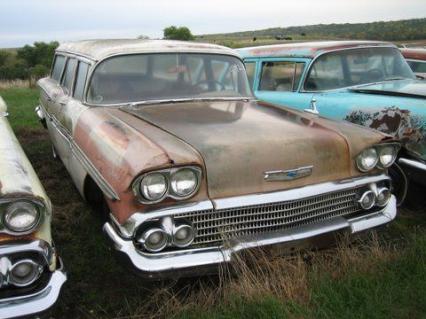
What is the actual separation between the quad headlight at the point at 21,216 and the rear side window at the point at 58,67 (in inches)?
132

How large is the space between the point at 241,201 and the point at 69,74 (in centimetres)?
280

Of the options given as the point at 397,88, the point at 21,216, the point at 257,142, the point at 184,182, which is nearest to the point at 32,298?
the point at 21,216

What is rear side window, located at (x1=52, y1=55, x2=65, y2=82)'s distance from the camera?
17.7 feet

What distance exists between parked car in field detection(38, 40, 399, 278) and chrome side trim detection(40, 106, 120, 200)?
0.5 inches

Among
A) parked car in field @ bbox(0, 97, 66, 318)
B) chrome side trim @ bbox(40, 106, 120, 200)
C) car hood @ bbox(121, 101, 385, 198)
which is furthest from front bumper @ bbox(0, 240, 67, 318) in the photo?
car hood @ bbox(121, 101, 385, 198)

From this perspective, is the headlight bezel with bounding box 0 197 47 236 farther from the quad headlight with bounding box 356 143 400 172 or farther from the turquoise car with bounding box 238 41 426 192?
the turquoise car with bounding box 238 41 426 192

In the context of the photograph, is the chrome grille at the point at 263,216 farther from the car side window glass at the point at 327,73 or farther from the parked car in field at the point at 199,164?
the car side window glass at the point at 327,73

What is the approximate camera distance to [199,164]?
2.61m

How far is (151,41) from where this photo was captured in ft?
14.6

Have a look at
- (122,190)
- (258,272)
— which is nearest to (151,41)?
(122,190)

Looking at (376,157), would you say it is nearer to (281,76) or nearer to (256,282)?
(256,282)

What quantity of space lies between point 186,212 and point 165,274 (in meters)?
0.34

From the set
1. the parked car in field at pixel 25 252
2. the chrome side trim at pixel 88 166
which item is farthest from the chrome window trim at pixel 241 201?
the parked car in field at pixel 25 252

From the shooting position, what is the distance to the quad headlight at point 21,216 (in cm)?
218
